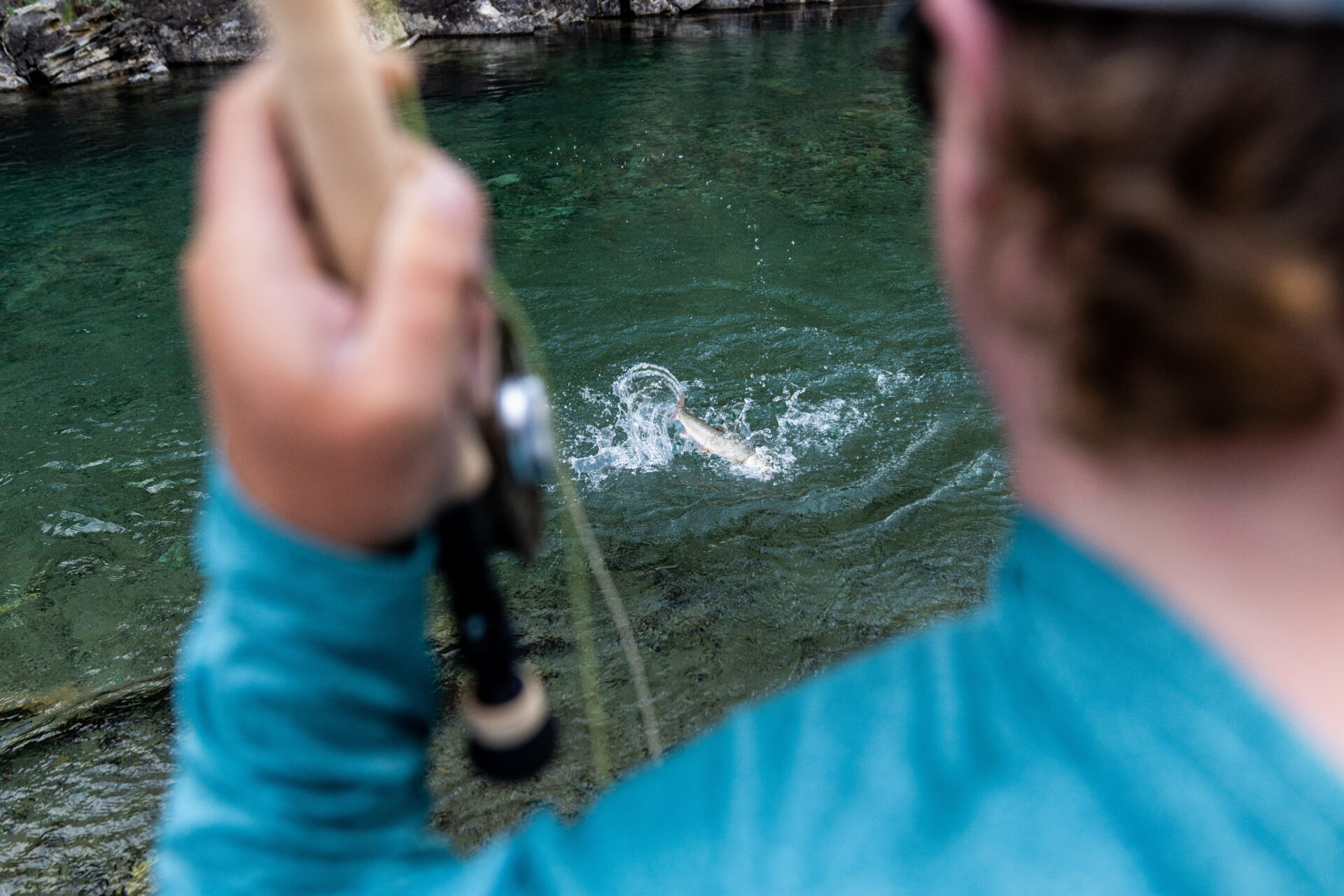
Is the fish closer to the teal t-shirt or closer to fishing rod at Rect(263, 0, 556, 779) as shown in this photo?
fishing rod at Rect(263, 0, 556, 779)

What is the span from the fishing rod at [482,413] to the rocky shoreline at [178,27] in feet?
63.2

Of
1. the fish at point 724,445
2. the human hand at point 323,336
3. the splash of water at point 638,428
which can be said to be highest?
the human hand at point 323,336

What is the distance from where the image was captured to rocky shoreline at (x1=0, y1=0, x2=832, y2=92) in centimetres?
1584

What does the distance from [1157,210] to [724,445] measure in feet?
15.4

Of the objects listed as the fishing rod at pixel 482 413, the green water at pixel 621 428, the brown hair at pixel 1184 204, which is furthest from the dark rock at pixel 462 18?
the brown hair at pixel 1184 204

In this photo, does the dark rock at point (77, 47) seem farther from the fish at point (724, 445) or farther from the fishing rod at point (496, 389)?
the fishing rod at point (496, 389)

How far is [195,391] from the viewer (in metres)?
6.20

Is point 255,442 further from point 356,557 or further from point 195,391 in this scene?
point 195,391

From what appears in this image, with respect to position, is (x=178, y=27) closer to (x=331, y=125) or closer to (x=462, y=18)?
(x=462, y=18)

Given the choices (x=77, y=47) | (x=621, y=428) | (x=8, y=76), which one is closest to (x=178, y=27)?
(x=77, y=47)

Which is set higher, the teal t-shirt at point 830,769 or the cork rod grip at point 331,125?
the cork rod grip at point 331,125

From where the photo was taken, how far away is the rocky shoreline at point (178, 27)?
15844 millimetres

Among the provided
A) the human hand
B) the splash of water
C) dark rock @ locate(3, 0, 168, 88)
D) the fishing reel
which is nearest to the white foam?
the splash of water

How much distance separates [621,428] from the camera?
5.73 m
